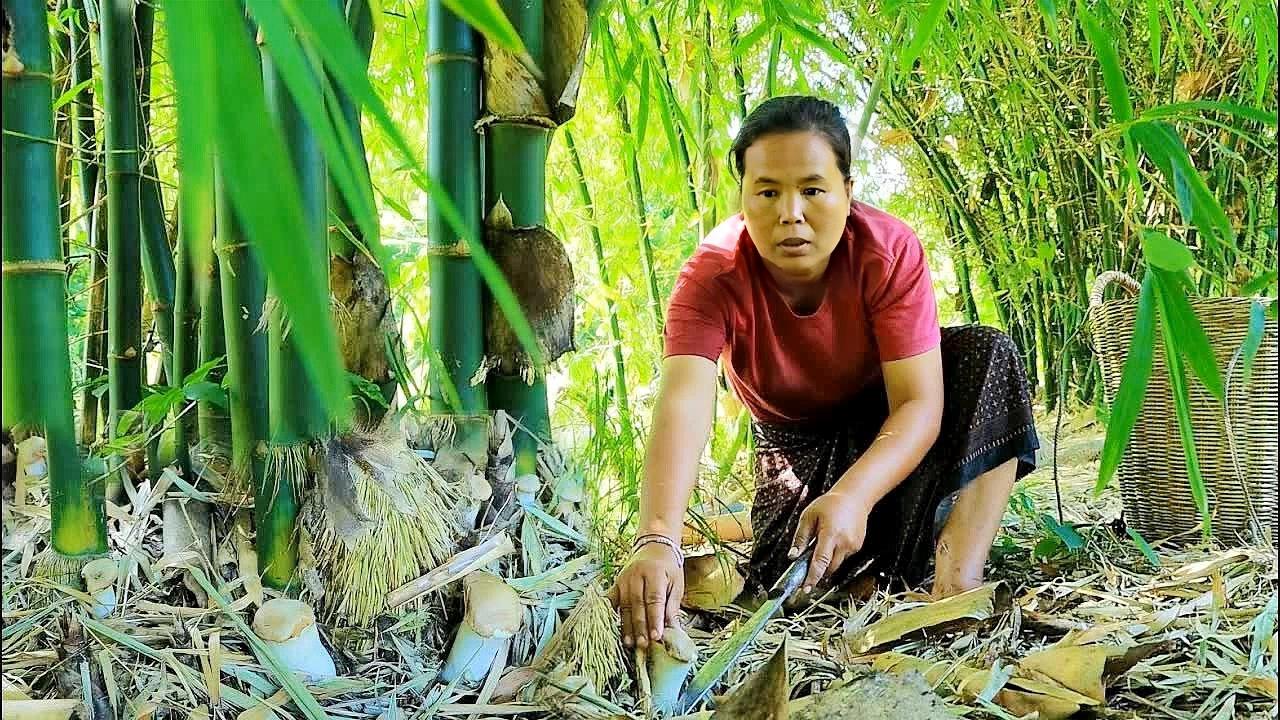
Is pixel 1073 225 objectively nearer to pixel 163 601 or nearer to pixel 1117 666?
pixel 1117 666

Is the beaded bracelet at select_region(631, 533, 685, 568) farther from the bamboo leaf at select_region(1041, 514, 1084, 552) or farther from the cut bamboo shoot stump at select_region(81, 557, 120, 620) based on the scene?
the bamboo leaf at select_region(1041, 514, 1084, 552)

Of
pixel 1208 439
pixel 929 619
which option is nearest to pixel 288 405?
pixel 929 619

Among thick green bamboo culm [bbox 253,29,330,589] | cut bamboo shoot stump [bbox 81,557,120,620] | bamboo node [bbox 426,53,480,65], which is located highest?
bamboo node [bbox 426,53,480,65]

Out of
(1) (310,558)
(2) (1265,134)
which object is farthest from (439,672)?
(2) (1265,134)

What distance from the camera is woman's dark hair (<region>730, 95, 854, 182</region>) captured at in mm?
958

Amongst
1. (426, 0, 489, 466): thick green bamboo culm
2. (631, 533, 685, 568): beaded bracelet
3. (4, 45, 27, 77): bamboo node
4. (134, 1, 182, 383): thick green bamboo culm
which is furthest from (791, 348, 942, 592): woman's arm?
(4, 45, 27, 77): bamboo node

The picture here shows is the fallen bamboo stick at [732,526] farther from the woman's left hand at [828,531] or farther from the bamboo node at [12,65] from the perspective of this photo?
the bamboo node at [12,65]

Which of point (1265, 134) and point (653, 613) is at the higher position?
point (1265, 134)

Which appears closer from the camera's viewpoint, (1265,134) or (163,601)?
(163,601)

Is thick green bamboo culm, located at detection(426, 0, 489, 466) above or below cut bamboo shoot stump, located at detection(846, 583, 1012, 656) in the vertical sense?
above

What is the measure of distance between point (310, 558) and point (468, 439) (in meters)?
0.13

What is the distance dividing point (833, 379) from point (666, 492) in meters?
0.35

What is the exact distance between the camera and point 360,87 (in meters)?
0.25

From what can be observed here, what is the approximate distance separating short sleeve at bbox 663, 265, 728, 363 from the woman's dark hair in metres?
0.13
